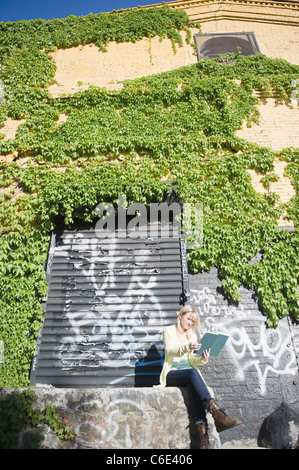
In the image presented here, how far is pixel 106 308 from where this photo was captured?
5.75m

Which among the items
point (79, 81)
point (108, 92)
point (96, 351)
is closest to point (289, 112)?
point (108, 92)

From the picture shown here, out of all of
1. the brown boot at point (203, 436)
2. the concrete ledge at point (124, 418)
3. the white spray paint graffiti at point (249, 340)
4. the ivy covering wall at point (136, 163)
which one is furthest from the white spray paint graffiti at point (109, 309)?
the brown boot at point (203, 436)

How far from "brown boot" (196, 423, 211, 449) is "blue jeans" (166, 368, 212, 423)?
0.17ft

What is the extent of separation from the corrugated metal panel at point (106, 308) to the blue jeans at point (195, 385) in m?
1.33

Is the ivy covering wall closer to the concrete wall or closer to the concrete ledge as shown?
the concrete wall

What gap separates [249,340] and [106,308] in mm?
2771

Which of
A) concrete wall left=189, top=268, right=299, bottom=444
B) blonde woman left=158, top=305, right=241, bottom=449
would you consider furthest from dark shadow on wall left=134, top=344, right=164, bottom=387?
blonde woman left=158, top=305, right=241, bottom=449

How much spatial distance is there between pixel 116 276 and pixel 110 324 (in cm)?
97

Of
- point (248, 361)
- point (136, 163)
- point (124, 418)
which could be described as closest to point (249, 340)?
point (248, 361)

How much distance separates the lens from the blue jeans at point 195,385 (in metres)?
3.42

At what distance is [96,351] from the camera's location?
5.39 meters

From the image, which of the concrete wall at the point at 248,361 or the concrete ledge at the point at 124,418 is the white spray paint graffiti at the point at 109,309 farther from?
the concrete ledge at the point at 124,418

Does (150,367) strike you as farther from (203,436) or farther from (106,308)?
(203,436)

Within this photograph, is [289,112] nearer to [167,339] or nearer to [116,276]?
[116,276]
